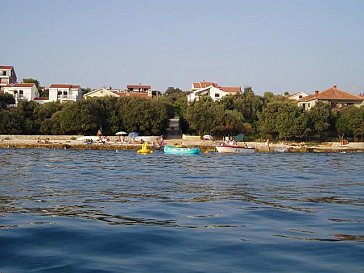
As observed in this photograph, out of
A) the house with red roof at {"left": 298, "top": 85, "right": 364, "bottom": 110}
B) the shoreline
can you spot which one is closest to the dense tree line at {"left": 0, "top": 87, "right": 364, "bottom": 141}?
the shoreline

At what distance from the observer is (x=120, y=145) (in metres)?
62.8

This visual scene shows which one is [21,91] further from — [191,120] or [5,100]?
[191,120]

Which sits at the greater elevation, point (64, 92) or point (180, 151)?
point (64, 92)

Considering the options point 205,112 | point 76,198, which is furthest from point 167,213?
point 205,112

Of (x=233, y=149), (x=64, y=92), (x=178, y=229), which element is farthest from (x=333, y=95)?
(x=178, y=229)

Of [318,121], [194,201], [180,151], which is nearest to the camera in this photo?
[194,201]

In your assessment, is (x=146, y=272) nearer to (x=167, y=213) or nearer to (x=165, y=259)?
(x=165, y=259)

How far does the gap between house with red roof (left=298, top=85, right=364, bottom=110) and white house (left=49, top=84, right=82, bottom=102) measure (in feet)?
121


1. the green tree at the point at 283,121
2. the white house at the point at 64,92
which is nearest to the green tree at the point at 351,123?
the green tree at the point at 283,121

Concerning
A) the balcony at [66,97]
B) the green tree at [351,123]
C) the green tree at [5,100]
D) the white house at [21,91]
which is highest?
the white house at [21,91]

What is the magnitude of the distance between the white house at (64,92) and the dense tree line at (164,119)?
12.8 metres

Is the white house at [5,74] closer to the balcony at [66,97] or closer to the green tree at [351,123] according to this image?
the balcony at [66,97]

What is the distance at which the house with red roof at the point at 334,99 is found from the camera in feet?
276

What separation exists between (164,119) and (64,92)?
2337 cm
